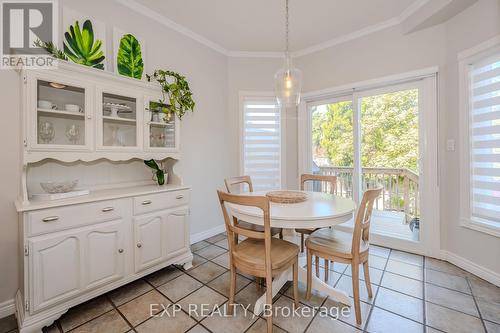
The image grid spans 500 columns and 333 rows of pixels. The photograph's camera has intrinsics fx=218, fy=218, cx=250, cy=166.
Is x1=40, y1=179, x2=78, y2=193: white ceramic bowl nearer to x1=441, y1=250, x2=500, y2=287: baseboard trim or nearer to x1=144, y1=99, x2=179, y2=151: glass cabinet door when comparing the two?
x1=144, y1=99, x2=179, y2=151: glass cabinet door

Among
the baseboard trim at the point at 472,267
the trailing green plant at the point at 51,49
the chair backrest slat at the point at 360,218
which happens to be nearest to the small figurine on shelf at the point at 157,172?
the trailing green plant at the point at 51,49

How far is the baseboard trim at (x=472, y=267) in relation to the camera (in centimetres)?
197

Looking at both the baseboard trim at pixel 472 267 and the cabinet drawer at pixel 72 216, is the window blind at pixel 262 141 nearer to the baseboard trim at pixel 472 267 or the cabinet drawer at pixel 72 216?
the cabinet drawer at pixel 72 216

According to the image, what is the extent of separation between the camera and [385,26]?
272 centimetres

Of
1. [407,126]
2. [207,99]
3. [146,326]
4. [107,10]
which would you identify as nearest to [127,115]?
[107,10]

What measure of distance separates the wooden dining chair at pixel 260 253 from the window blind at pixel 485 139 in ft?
6.48

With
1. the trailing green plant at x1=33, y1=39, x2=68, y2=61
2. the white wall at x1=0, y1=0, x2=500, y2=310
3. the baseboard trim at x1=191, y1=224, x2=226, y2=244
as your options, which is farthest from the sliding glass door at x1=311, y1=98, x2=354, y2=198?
the trailing green plant at x1=33, y1=39, x2=68, y2=61

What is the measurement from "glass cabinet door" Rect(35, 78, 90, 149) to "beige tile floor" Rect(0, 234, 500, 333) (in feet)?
4.36

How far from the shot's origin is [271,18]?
104 inches

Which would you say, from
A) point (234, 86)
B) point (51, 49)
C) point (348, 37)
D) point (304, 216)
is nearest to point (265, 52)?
point (234, 86)

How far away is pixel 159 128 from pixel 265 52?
2140 millimetres

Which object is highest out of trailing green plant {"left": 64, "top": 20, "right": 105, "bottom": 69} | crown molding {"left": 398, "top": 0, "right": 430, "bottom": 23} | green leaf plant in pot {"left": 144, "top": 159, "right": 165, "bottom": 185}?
crown molding {"left": 398, "top": 0, "right": 430, "bottom": 23}

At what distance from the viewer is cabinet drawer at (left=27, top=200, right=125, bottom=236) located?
1.43 metres

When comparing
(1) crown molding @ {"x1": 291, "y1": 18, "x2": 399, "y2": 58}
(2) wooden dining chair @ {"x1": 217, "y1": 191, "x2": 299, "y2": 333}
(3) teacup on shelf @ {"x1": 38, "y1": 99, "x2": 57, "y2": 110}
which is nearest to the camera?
(2) wooden dining chair @ {"x1": 217, "y1": 191, "x2": 299, "y2": 333}
